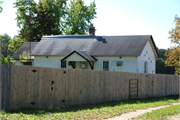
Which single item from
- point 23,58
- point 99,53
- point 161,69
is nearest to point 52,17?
point 23,58

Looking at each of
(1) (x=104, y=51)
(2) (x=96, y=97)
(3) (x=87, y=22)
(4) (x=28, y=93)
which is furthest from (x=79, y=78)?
(3) (x=87, y=22)

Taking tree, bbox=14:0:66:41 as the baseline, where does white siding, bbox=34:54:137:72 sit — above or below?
below

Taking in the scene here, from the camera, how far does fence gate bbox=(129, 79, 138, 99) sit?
47.8 ft

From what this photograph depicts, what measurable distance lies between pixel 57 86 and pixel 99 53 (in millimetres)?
15419

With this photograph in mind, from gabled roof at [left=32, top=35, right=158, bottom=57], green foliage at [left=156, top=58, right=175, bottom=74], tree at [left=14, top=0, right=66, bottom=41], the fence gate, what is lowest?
the fence gate

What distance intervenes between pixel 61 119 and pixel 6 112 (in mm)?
2000

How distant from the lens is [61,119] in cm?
775

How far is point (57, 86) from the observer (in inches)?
400

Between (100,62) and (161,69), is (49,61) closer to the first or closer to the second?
(100,62)

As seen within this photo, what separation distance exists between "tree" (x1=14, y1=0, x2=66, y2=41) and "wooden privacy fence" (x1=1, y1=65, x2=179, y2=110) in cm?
3259

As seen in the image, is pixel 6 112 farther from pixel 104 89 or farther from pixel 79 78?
pixel 104 89

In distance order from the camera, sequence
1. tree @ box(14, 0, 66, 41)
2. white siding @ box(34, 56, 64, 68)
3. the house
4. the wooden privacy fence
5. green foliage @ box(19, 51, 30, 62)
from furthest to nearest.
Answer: tree @ box(14, 0, 66, 41) < green foliage @ box(19, 51, 30, 62) < white siding @ box(34, 56, 64, 68) < the house < the wooden privacy fence

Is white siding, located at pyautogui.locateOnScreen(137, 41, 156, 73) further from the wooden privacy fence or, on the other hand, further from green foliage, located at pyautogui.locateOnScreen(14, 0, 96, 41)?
green foliage, located at pyautogui.locateOnScreen(14, 0, 96, 41)

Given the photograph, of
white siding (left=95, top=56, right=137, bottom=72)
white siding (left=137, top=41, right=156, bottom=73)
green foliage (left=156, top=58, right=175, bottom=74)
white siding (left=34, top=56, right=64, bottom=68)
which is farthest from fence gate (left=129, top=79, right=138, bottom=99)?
green foliage (left=156, top=58, right=175, bottom=74)
